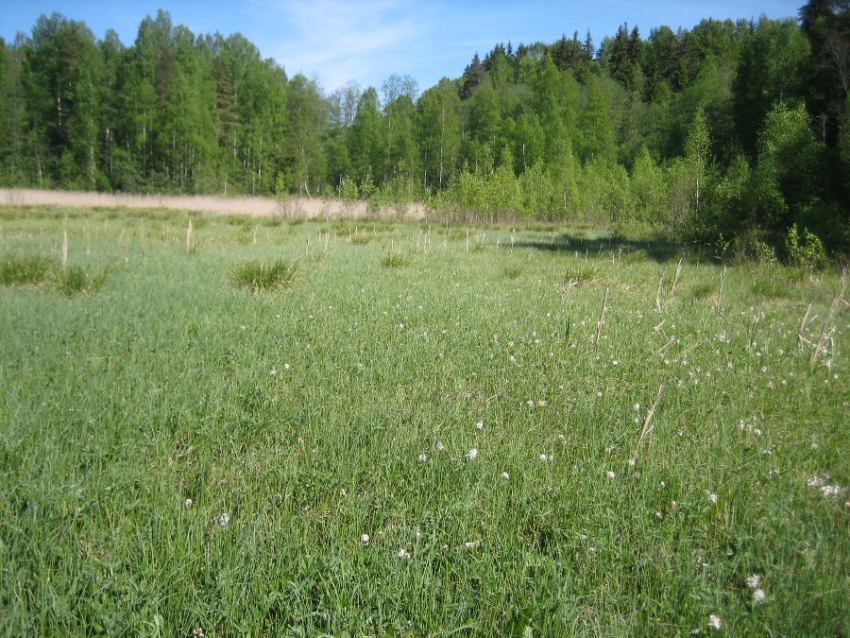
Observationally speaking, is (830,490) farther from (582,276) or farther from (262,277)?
(582,276)

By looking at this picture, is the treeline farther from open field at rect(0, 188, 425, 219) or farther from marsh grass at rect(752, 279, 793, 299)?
marsh grass at rect(752, 279, 793, 299)

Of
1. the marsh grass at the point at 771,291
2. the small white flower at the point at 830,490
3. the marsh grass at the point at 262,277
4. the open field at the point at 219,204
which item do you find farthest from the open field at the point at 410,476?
the open field at the point at 219,204

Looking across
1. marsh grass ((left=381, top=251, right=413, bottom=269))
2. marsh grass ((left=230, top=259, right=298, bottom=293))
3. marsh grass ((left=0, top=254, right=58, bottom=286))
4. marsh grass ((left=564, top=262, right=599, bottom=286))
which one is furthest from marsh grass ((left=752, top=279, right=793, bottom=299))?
marsh grass ((left=0, top=254, right=58, bottom=286))

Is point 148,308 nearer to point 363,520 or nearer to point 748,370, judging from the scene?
point 363,520

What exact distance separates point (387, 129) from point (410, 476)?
5209 cm

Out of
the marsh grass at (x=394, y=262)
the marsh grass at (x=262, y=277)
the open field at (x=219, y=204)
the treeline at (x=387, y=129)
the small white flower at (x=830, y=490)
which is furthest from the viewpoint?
the treeline at (x=387, y=129)

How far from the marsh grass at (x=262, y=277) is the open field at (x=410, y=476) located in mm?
1067

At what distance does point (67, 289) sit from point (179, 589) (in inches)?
204

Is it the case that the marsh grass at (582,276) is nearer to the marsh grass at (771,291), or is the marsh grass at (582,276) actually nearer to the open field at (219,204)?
the marsh grass at (771,291)

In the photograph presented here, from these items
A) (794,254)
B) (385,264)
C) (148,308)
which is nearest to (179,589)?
(148,308)

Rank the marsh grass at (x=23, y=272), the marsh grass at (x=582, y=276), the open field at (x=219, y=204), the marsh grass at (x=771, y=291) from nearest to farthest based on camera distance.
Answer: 1. the marsh grass at (x=23, y=272)
2. the marsh grass at (x=771, y=291)
3. the marsh grass at (x=582, y=276)
4. the open field at (x=219, y=204)

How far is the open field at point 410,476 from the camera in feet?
5.72

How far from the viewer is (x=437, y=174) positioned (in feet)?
164

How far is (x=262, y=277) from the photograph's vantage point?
645cm
